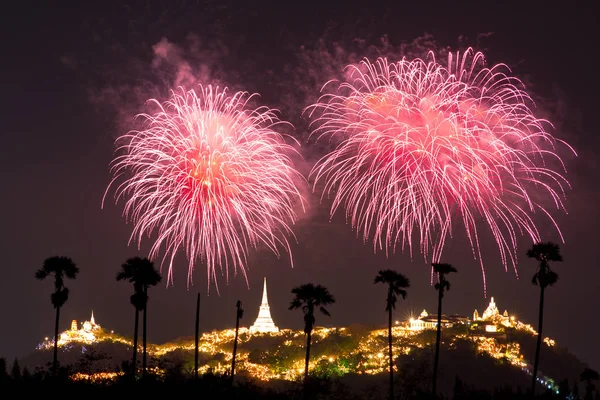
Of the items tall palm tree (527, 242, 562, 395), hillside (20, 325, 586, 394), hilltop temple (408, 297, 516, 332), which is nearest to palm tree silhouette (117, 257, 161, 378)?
tall palm tree (527, 242, 562, 395)

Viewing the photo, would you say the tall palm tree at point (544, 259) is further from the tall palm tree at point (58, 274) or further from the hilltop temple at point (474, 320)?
the hilltop temple at point (474, 320)

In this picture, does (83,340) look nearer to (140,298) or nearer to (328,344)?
(328,344)

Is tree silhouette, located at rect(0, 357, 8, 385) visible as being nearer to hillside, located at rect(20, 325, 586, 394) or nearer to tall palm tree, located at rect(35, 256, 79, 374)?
tall palm tree, located at rect(35, 256, 79, 374)

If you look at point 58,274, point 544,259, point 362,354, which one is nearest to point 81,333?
point 362,354

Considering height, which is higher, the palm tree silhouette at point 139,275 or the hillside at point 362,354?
the palm tree silhouette at point 139,275

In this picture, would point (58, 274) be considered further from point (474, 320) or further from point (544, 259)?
point (474, 320)

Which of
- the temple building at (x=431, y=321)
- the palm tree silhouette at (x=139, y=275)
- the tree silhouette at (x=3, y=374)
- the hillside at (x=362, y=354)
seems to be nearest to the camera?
the tree silhouette at (x=3, y=374)

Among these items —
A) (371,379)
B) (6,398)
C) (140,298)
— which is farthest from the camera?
(371,379)

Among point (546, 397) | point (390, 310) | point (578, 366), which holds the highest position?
point (390, 310)

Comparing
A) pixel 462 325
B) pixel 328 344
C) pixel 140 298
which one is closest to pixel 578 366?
pixel 462 325

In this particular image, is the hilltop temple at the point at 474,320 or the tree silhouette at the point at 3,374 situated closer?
the tree silhouette at the point at 3,374

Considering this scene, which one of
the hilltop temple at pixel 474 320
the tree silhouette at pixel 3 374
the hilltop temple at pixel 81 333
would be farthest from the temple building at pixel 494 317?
the tree silhouette at pixel 3 374
